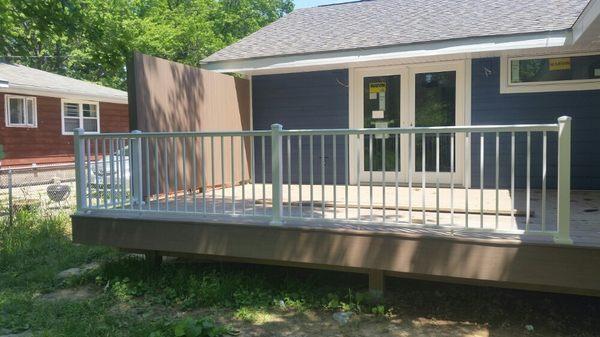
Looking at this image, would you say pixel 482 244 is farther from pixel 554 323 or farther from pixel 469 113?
pixel 469 113

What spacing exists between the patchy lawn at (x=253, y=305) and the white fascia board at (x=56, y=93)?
878 cm

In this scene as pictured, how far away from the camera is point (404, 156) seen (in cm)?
741

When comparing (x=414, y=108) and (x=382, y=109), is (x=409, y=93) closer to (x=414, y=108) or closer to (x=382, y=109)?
(x=414, y=108)

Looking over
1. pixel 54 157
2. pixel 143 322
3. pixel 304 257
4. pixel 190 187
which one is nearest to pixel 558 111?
pixel 304 257

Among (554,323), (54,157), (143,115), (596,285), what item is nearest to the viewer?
(596,285)

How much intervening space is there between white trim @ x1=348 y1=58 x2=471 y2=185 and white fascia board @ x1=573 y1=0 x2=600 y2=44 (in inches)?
59.6

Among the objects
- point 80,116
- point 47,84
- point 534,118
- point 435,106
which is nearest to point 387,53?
point 435,106

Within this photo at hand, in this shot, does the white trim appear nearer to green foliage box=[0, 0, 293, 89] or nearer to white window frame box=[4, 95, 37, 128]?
green foliage box=[0, 0, 293, 89]

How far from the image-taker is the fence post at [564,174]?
3412mm

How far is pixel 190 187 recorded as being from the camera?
679cm

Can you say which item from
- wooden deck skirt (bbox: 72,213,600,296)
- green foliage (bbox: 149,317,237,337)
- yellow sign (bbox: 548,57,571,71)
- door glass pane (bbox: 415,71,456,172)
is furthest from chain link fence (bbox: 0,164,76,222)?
yellow sign (bbox: 548,57,571,71)

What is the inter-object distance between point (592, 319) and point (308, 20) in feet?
22.7

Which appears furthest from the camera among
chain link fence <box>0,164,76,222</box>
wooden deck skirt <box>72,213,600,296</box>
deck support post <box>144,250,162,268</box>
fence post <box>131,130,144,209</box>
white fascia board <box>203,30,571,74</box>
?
chain link fence <box>0,164,76,222</box>

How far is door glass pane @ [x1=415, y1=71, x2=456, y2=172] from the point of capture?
7.18 metres
